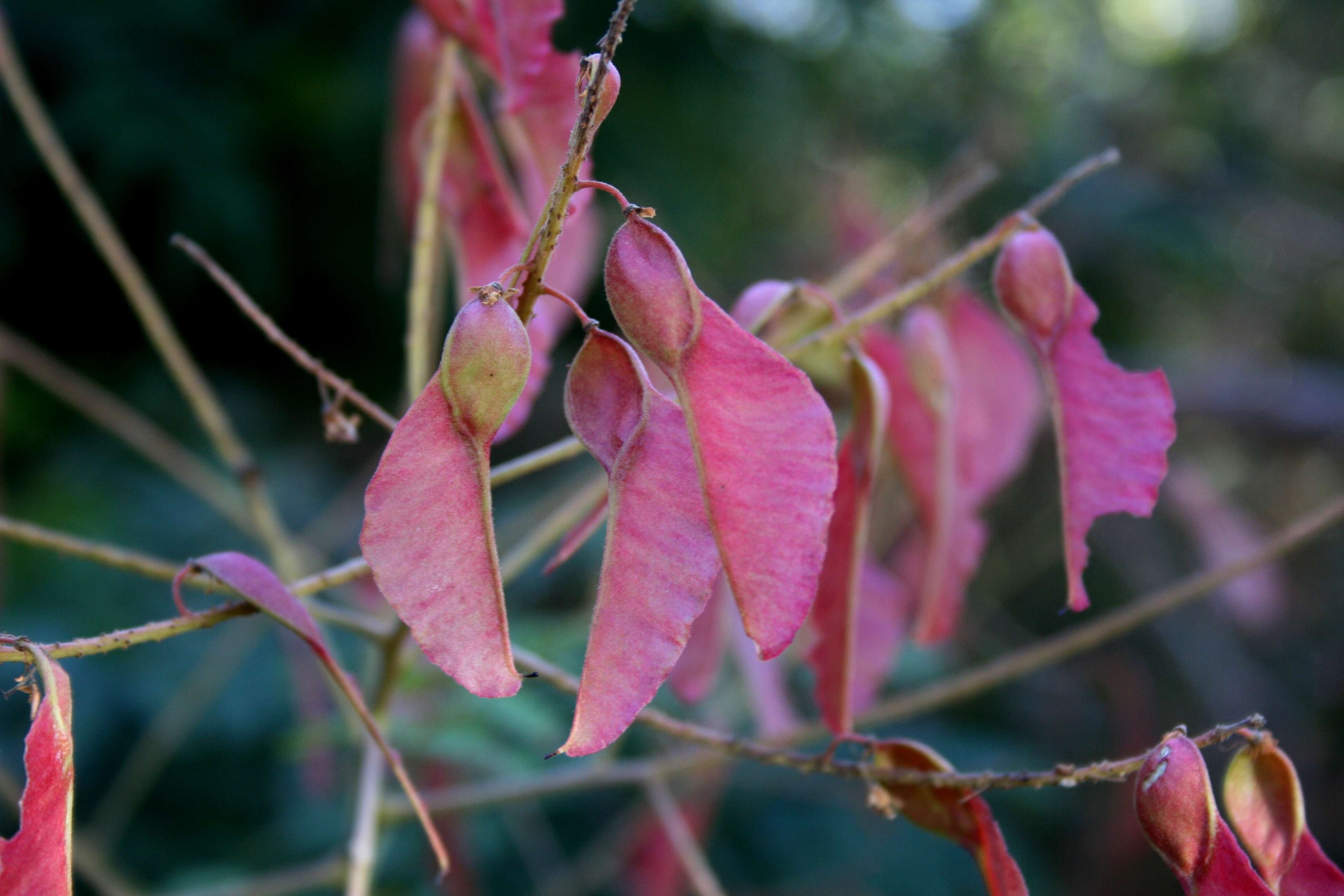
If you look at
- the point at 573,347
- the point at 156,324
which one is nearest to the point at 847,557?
the point at 156,324

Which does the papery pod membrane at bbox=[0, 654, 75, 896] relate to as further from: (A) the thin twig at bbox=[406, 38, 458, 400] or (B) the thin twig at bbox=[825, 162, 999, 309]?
(B) the thin twig at bbox=[825, 162, 999, 309]

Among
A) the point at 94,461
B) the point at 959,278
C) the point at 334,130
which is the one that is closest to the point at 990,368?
the point at 959,278

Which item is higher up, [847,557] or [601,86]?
[601,86]

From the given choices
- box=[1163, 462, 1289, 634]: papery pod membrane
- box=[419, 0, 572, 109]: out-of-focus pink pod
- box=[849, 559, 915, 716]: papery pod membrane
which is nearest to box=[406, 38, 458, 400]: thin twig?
box=[419, 0, 572, 109]: out-of-focus pink pod

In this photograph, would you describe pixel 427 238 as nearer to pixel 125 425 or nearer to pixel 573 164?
pixel 573 164

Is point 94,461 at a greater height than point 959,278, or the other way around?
point 959,278

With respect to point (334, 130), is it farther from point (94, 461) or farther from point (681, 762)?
point (681, 762)
